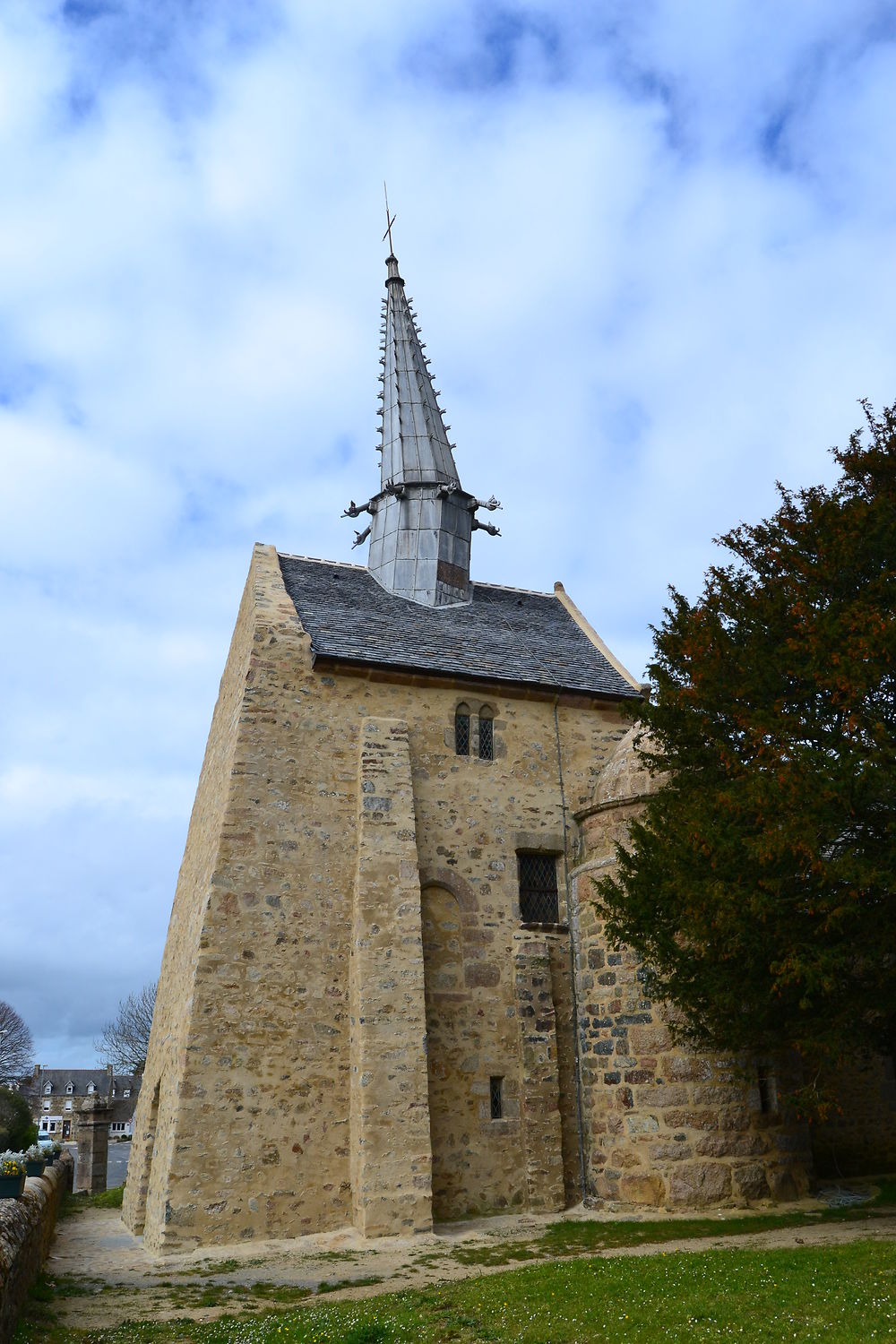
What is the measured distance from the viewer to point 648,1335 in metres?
6.73

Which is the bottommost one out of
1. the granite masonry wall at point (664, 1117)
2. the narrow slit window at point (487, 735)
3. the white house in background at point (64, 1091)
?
the white house in background at point (64, 1091)

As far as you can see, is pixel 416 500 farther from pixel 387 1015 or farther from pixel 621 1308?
pixel 621 1308

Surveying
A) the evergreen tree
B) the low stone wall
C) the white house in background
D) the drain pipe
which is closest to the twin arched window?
the drain pipe

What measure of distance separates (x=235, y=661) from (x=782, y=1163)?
11.4 metres

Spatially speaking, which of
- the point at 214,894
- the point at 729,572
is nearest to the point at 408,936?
the point at 214,894

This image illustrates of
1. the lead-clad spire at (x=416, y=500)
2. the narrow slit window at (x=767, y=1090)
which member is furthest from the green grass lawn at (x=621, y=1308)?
the lead-clad spire at (x=416, y=500)

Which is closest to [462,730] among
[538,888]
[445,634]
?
[445,634]

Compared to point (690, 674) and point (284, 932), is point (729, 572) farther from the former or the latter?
point (284, 932)

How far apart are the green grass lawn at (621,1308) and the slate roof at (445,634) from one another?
9173mm

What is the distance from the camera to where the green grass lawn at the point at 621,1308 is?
6734 millimetres

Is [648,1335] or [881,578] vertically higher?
[881,578]

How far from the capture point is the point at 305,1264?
1127cm

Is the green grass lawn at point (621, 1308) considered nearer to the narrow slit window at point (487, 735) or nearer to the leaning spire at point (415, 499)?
the narrow slit window at point (487, 735)

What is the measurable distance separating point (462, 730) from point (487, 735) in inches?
17.7
